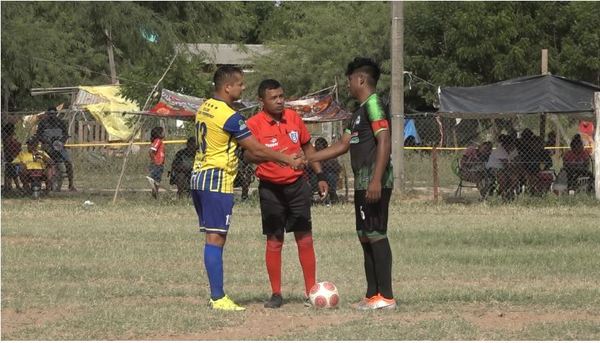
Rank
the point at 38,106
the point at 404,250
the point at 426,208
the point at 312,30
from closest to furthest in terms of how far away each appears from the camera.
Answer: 1. the point at 404,250
2. the point at 426,208
3. the point at 312,30
4. the point at 38,106

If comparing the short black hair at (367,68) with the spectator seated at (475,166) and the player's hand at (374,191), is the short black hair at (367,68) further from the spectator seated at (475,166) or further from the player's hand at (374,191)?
the spectator seated at (475,166)

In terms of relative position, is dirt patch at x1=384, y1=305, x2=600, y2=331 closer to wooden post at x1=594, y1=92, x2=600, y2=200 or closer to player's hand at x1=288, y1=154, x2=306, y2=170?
player's hand at x1=288, y1=154, x2=306, y2=170

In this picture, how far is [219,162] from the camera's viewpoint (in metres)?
9.27

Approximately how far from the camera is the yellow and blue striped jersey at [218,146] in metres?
9.24

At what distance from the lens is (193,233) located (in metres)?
16.2

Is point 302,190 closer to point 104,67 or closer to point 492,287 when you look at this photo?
point 492,287

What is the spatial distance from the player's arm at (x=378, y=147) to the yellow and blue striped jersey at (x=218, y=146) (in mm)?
997

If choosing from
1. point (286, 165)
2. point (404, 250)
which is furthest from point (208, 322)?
point (404, 250)

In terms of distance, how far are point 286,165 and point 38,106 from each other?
45.6 metres

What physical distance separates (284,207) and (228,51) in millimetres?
63633

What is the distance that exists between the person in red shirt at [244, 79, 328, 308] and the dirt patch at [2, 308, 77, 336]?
5.46 feet

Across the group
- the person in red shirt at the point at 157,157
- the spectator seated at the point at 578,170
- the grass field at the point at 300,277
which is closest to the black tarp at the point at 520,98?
the spectator seated at the point at 578,170

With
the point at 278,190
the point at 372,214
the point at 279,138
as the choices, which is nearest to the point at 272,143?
the point at 279,138

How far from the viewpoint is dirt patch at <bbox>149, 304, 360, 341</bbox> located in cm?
809
